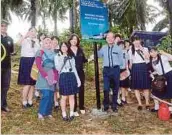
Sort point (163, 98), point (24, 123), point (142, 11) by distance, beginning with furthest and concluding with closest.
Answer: point (142, 11), point (163, 98), point (24, 123)

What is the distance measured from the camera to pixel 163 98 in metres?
7.67

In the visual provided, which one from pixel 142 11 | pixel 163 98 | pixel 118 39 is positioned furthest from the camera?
pixel 142 11

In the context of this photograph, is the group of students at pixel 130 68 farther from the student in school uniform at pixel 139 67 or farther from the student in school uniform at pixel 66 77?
the student in school uniform at pixel 66 77

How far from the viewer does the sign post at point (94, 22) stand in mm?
7539

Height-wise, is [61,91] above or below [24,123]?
above

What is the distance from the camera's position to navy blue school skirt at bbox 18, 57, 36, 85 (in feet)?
25.6

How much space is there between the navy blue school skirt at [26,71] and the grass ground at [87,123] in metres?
0.60

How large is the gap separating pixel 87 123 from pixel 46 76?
1.21 m

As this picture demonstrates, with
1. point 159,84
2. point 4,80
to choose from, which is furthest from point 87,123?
point 4,80

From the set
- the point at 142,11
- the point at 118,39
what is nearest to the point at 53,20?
the point at 142,11

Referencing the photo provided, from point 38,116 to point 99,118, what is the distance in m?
1.22

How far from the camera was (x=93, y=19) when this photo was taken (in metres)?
7.71

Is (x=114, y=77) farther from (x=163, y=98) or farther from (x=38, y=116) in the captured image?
(x=38, y=116)

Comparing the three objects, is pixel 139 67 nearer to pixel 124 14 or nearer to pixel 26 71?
pixel 26 71
